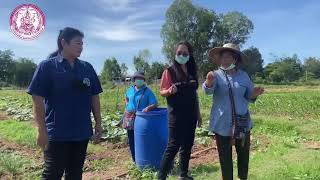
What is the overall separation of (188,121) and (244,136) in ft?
2.95

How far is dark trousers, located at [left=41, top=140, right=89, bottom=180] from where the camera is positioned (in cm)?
477

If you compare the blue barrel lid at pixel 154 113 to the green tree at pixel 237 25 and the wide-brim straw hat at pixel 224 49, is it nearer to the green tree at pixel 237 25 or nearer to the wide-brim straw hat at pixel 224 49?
the wide-brim straw hat at pixel 224 49

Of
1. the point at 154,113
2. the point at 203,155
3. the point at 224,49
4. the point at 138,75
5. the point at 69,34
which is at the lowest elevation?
the point at 203,155

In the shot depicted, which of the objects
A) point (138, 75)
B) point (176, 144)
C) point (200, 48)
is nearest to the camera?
point (176, 144)

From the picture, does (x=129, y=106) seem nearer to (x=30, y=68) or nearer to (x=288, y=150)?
(x=288, y=150)

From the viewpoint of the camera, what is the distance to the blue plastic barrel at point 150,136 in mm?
7035

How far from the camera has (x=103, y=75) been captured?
2985 inches

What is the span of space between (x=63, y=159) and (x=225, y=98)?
1869 mm

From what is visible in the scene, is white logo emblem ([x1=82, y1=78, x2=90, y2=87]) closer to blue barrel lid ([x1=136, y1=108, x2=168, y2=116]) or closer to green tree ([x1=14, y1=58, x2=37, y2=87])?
blue barrel lid ([x1=136, y1=108, x2=168, y2=116])

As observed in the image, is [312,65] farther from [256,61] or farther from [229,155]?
[229,155]

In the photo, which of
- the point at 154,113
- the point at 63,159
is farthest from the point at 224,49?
the point at 63,159

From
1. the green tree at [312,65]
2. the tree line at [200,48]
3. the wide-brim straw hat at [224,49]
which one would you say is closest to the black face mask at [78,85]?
the wide-brim straw hat at [224,49]

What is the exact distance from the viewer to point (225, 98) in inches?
217

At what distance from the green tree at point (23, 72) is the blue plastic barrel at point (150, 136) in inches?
2850
